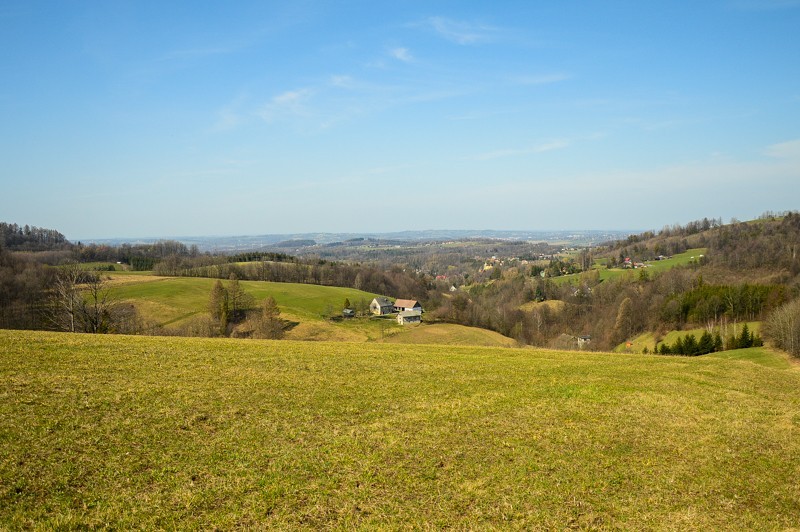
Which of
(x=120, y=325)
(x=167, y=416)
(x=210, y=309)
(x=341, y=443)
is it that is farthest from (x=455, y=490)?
(x=210, y=309)

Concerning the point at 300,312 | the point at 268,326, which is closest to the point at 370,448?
the point at 268,326

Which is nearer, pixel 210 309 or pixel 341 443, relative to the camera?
pixel 341 443

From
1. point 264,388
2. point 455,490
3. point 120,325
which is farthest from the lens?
point 120,325

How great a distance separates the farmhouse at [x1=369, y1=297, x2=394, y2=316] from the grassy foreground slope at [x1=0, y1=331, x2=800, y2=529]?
307ft

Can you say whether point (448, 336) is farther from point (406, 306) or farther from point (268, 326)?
point (268, 326)

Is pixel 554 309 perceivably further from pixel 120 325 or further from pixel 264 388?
pixel 264 388

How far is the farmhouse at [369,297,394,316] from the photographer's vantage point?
115 meters

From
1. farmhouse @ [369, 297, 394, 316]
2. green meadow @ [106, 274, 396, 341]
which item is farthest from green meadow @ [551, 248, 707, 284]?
green meadow @ [106, 274, 396, 341]

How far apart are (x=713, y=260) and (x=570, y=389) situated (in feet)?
497

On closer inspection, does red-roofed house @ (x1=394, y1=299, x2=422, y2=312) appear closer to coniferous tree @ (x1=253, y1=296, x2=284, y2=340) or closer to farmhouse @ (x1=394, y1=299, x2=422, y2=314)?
farmhouse @ (x1=394, y1=299, x2=422, y2=314)

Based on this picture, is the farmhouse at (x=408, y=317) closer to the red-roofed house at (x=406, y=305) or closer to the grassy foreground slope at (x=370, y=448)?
the red-roofed house at (x=406, y=305)

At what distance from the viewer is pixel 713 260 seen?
140750mm

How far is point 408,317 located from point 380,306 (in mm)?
10122

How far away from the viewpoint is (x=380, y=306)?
116 meters
